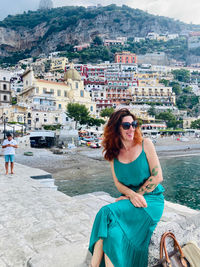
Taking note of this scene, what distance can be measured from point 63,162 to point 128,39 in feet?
431

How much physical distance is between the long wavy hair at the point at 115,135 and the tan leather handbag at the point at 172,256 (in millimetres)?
859

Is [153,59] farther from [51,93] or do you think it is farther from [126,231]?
[126,231]

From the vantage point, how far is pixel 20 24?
134250mm

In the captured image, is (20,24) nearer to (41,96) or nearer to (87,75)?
(87,75)

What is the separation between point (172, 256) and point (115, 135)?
118 centimetres

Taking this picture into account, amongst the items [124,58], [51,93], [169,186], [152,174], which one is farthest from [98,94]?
[152,174]

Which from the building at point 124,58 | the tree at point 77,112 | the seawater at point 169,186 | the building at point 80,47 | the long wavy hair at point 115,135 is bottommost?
the seawater at point 169,186

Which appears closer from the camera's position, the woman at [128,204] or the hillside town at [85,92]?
the woman at [128,204]

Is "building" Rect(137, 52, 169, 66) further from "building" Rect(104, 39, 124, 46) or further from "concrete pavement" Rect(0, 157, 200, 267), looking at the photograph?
"concrete pavement" Rect(0, 157, 200, 267)

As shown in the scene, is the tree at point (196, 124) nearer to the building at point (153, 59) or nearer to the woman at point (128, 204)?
the woman at point (128, 204)

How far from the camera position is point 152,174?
2.05 m

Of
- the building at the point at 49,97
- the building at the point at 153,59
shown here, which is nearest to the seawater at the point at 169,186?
the building at the point at 49,97

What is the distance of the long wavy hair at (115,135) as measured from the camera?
2.22 meters

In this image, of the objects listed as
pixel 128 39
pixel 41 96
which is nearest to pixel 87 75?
pixel 41 96
